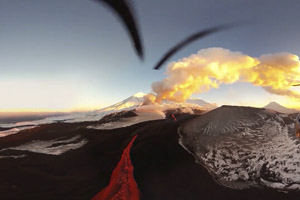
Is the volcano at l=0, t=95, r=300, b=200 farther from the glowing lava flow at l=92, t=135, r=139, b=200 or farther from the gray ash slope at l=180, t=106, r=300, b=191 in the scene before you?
the glowing lava flow at l=92, t=135, r=139, b=200

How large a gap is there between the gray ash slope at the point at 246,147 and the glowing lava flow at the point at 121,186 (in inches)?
338

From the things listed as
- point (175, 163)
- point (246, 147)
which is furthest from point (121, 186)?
point (246, 147)

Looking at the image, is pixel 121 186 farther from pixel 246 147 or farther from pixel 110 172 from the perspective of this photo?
pixel 246 147

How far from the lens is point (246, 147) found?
824 inches

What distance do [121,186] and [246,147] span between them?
1582cm

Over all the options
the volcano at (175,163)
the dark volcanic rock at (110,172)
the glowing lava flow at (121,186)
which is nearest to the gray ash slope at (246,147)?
the volcano at (175,163)

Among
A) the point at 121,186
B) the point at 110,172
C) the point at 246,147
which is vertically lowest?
the point at 121,186

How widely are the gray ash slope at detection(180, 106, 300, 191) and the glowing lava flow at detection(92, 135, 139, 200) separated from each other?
8574mm

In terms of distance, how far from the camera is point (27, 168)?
20750 millimetres

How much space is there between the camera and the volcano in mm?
15688

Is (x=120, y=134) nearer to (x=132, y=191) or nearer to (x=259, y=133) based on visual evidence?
(x=132, y=191)

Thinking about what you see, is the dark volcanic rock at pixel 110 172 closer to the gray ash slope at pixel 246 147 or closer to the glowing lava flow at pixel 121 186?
the glowing lava flow at pixel 121 186

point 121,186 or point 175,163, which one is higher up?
point 175,163

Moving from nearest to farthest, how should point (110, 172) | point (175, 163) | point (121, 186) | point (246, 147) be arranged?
point (121, 186) → point (110, 172) → point (175, 163) → point (246, 147)
